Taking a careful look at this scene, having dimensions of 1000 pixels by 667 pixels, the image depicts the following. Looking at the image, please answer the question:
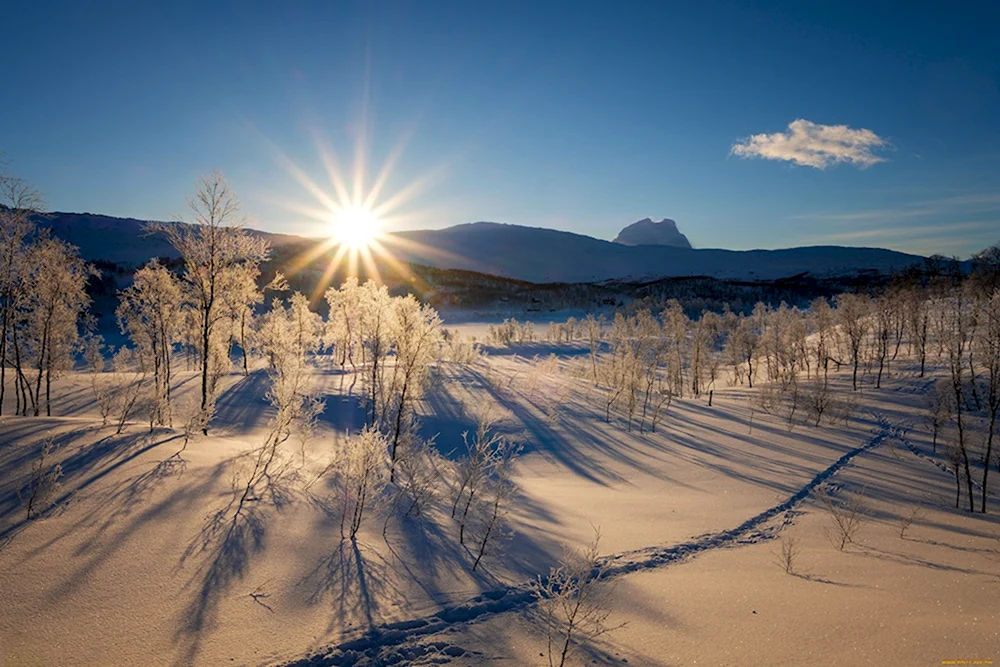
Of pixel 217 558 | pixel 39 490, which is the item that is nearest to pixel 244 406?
pixel 39 490

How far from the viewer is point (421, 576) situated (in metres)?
7.79

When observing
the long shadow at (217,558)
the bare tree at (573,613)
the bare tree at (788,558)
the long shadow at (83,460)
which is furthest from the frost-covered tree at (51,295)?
the bare tree at (788,558)

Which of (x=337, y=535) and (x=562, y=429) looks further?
(x=562, y=429)

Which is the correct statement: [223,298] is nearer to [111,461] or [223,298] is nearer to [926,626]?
[111,461]

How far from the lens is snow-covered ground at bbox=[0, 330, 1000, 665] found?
583cm

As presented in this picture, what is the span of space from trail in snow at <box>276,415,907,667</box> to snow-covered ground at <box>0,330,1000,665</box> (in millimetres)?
35

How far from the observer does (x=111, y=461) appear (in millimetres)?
9703

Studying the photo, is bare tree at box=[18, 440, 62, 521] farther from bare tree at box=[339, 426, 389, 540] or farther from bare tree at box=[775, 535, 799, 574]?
bare tree at box=[775, 535, 799, 574]

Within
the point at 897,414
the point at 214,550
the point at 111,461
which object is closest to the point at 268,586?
the point at 214,550

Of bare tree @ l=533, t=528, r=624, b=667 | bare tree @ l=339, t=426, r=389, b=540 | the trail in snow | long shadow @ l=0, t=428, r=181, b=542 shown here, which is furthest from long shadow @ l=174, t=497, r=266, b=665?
bare tree @ l=533, t=528, r=624, b=667

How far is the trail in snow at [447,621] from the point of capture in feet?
18.9

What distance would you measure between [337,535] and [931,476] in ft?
78.5

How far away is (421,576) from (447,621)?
1.26 meters

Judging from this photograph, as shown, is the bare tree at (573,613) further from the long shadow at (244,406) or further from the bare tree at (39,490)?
the long shadow at (244,406)
